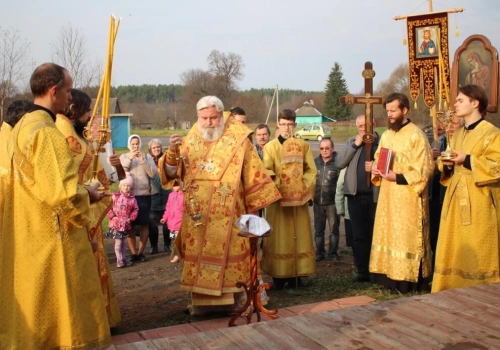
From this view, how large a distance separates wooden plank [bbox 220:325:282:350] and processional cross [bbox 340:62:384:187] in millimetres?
3324

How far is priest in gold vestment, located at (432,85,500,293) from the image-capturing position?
5047 millimetres

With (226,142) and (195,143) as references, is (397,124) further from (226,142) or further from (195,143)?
(195,143)

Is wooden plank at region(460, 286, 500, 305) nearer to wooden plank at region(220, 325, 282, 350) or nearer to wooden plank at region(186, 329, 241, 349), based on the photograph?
wooden plank at region(220, 325, 282, 350)

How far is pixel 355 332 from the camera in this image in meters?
3.16

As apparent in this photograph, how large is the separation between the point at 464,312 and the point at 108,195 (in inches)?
100.0

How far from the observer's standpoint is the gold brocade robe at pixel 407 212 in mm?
5645

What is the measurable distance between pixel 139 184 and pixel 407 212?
3886 mm

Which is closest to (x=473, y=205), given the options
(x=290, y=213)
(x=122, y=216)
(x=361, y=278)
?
(x=361, y=278)

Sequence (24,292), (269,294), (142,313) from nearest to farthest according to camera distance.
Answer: (24,292), (142,313), (269,294)

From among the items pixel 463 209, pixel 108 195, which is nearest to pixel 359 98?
pixel 463 209

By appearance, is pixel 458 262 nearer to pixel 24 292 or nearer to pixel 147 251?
pixel 24 292

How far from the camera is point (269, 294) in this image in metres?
6.10

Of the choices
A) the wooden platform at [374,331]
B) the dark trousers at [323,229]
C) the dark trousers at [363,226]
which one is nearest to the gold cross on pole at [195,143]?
the dark trousers at [363,226]

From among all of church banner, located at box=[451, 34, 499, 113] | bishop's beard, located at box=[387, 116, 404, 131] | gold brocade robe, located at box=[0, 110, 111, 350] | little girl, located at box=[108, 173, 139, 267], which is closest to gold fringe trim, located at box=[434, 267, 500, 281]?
bishop's beard, located at box=[387, 116, 404, 131]
